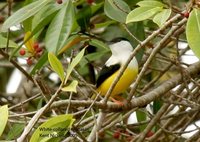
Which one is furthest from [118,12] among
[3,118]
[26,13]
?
[3,118]

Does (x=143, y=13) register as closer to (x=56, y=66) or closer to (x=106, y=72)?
(x=56, y=66)

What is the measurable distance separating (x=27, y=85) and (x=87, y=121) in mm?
1156

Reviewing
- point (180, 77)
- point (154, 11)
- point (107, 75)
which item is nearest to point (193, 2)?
point (154, 11)

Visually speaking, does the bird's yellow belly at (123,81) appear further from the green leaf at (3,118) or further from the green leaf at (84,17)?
the green leaf at (3,118)

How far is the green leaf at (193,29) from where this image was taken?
1671 millimetres

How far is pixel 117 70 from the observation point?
290cm

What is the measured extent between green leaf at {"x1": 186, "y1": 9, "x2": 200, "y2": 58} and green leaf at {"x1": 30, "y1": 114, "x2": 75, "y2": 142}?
42 cm

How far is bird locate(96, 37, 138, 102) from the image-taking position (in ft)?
9.04

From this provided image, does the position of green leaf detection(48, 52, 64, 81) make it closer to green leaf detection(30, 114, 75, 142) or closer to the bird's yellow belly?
green leaf detection(30, 114, 75, 142)

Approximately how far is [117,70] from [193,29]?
1218 mm

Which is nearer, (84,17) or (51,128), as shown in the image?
(51,128)

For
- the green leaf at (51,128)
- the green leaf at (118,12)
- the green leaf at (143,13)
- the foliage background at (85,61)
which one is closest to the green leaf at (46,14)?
the foliage background at (85,61)

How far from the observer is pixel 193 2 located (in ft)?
5.72

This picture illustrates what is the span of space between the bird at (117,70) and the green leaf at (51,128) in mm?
1050
